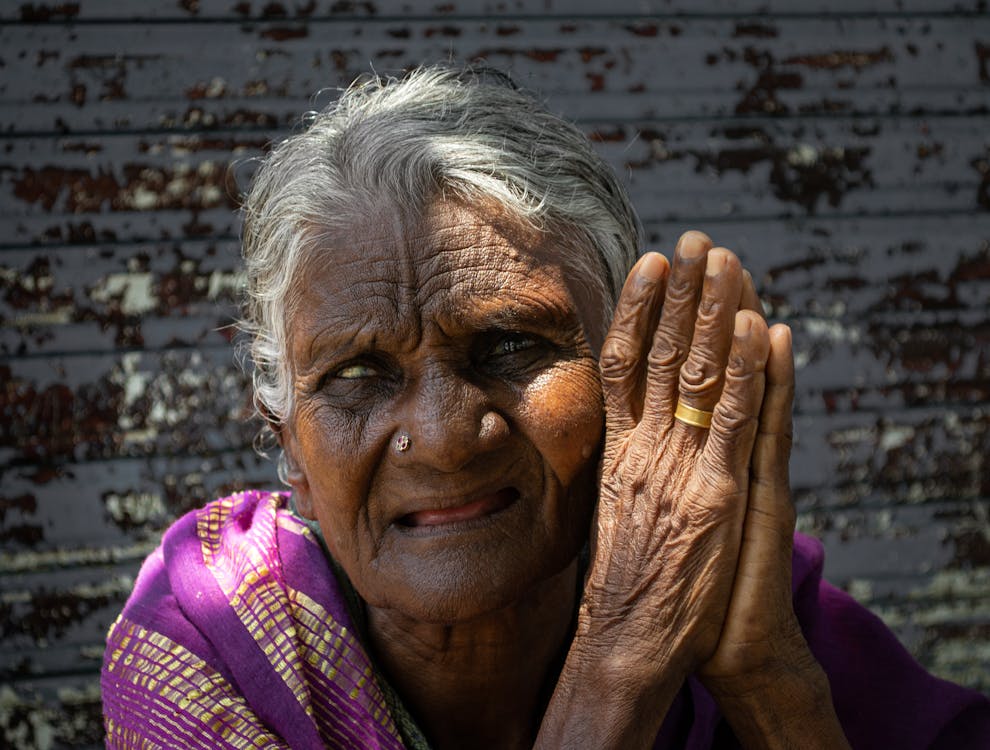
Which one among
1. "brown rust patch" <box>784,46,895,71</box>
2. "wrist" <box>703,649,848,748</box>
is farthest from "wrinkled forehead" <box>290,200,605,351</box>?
"brown rust patch" <box>784,46,895,71</box>

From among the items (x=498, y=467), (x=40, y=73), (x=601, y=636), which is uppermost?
(x=40, y=73)

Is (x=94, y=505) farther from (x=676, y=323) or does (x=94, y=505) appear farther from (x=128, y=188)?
(x=676, y=323)

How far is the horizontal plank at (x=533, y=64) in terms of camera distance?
12.0ft

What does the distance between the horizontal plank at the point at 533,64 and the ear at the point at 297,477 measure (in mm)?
1966

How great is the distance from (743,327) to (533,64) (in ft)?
8.31

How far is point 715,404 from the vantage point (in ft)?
5.51

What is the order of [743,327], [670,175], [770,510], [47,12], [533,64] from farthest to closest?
1. [670,175]
2. [533,64]
3. [47,12]
4. [770,510]
5. [743,327]

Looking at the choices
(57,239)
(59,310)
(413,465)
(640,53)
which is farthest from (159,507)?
(640,53)

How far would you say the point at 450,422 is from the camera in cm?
175

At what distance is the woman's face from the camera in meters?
1.80

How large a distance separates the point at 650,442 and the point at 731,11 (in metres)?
2.78

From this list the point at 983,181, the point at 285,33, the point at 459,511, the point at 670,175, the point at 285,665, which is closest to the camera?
the point at 459,511

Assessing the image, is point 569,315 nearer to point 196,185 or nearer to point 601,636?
point 601,636

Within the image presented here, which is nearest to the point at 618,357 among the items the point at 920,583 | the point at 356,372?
the point at 356,372
